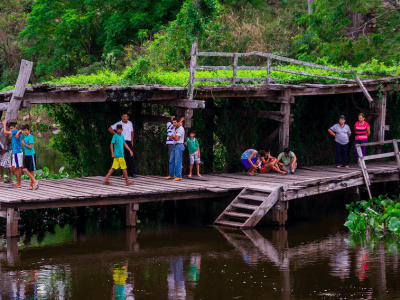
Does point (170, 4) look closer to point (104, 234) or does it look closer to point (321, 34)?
point (321, 34)

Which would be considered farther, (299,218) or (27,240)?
(299,218)

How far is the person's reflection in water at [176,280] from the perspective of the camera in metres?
8.44

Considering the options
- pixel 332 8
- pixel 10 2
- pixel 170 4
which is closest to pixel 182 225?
pixel 332 8

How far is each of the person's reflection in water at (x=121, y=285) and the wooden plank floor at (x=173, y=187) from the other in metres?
2.57

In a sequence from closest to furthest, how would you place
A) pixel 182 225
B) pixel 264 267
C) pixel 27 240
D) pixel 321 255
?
1. pixel 264 267
2. pixel 321 255
3. pixel 27 240
4. pixel 182 225

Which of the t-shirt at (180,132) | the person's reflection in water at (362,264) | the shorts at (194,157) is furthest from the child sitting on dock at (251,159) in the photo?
the person's reflection in water at (362,264)

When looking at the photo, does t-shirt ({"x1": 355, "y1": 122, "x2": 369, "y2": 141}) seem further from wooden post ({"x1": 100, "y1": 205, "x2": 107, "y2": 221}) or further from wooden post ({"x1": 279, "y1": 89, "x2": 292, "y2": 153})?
wooden post ({"x1": 100, "y1": 205, "x2": 107, "y2": 221})

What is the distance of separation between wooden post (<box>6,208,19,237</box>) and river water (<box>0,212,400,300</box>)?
19 centimetres

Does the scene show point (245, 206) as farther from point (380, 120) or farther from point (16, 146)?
point (380, 120)

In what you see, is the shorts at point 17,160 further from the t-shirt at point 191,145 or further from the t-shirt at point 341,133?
the t-shirt at point 341,133

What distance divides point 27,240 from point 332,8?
17.5 meters

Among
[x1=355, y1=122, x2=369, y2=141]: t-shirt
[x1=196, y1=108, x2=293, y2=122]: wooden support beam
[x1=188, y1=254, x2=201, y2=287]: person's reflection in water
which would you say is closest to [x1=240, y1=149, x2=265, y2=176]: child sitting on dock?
[x1=196, y1=108, x2=293, y2=122]: wooden support beam

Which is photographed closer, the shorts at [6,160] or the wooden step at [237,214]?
the wooden step at [237,214]

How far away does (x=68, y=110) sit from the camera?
52.4 feet
